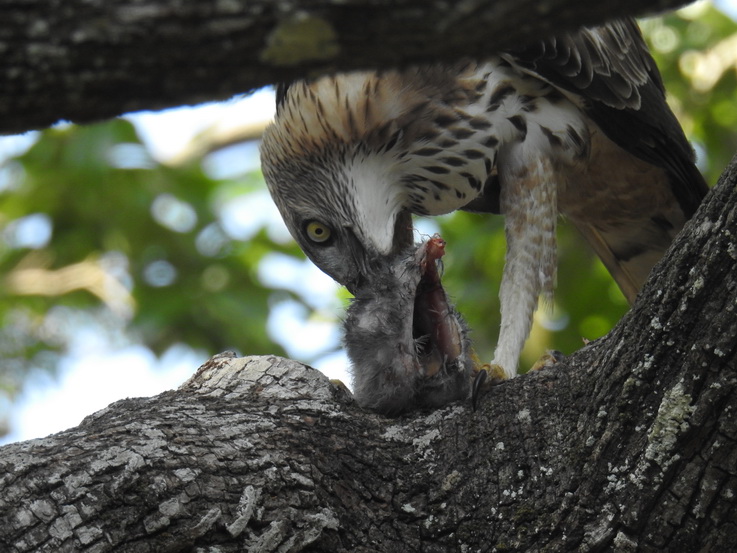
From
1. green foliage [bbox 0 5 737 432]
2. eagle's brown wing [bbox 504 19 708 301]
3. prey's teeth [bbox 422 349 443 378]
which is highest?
green foliage [bbox 0 5 737 432]

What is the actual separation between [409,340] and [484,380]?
0.57 metres

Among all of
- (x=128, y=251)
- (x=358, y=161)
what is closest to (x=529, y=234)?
(x=358, y=161)

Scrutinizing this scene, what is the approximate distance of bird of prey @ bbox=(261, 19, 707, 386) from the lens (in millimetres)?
4230

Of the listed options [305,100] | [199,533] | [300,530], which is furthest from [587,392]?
[305,100]

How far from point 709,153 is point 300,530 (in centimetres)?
473

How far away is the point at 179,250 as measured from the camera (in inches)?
272

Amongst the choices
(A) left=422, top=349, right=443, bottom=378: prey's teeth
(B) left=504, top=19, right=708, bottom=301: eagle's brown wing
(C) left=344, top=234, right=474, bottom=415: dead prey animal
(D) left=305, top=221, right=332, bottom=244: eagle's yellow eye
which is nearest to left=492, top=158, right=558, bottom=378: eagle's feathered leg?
(B) left=504, top=19, right=708, bottom=301: eagle's brown wing

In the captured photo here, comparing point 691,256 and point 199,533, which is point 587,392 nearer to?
point 691,256

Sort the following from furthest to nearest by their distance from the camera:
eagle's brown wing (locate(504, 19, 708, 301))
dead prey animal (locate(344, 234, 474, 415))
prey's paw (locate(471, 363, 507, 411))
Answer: eagle's brown wing (locate(504, 19, 708, 301)), dead prey animal (locate(344, 234, 474, 415)), prey's paw (locate(471, 363, 507, 411))

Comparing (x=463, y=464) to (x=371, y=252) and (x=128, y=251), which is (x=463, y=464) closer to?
(x=371, y=252)

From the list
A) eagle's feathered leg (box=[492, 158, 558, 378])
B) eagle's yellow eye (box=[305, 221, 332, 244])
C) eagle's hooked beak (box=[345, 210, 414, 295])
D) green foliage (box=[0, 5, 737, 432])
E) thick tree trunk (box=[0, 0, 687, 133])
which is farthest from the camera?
green foliage (box=[0, 5, 737, 432])

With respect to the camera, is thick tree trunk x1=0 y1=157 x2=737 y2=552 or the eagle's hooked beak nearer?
thick tree trunk x1=0 y1=157 x2=737 y2=552

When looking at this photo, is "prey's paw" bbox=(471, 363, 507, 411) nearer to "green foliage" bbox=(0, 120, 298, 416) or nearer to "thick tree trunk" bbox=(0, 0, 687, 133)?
"thick tree trunk" bbox=(0, 0, 687, 133)

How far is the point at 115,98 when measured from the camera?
1338 mm
